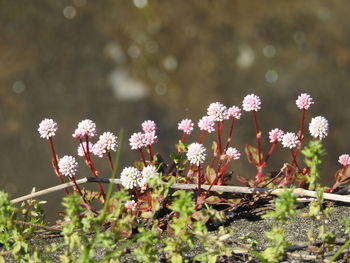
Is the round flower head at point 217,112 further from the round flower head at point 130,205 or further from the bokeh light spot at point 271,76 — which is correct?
the bokeh light spot at point 271,76

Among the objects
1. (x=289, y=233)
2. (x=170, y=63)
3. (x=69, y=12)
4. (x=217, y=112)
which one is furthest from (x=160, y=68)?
(x=289, y=233)

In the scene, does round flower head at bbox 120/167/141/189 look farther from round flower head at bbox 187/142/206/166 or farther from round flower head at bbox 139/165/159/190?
round flower head at bbox 187/142/206/166

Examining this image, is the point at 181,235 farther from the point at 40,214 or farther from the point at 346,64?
the point at 346,64

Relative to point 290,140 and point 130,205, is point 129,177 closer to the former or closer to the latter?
point 130,205

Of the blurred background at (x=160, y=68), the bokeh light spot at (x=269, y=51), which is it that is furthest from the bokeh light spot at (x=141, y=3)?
the bokeh light spot at (x=269, y=51)

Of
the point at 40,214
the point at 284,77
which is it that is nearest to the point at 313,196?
the point at 40,214

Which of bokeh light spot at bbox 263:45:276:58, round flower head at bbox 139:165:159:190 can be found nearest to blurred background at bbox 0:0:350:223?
bokeh light spot at bbox 263:45:276:58
